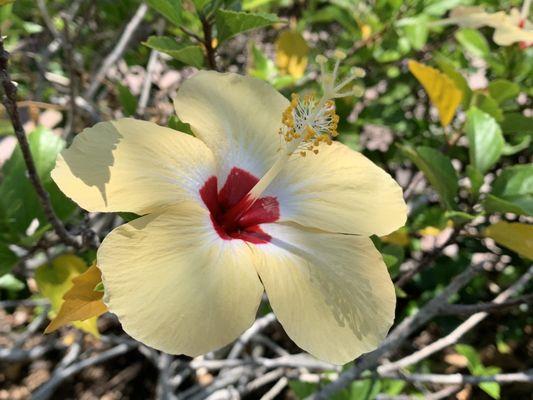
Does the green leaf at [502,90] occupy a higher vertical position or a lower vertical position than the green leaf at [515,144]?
higher

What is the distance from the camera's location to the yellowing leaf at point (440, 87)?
1.41 meters

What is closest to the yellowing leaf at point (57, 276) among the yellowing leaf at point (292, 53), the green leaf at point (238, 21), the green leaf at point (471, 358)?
the green leaf at point (238, 21)

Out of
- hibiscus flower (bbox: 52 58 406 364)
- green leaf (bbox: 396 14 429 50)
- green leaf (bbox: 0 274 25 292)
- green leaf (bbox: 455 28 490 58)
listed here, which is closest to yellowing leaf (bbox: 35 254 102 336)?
green leaf (bbox: 0 274 25 292)

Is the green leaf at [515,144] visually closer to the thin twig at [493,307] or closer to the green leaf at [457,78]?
the green leaf at [457,78]

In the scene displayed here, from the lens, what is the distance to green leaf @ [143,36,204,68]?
1.06 metres

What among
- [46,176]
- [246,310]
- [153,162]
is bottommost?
[46,176]

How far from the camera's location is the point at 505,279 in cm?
228

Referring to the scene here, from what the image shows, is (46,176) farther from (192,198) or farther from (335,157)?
(335,157)

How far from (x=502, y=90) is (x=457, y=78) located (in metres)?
→ 0.16

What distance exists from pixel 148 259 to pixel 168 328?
0.11m

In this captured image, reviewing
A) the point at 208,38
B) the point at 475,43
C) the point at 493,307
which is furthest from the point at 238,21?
the point at 475,43

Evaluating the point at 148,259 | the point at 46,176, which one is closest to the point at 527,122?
the point at 148,259

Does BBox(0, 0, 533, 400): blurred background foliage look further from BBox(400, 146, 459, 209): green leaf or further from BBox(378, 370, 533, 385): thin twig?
BBox(378, 370, 533, 385): thin twig

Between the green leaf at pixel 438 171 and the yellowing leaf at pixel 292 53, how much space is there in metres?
0.76
